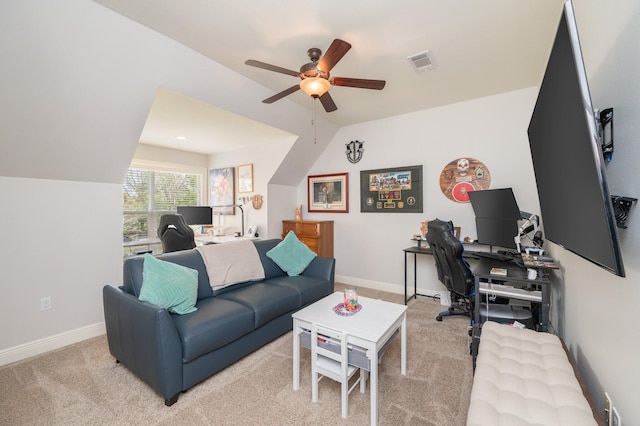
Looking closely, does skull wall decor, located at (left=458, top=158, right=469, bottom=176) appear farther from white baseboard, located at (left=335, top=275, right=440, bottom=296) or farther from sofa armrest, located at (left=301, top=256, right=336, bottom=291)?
sofa armrest, located at (left=301, top=256, right=336, bottom=291)

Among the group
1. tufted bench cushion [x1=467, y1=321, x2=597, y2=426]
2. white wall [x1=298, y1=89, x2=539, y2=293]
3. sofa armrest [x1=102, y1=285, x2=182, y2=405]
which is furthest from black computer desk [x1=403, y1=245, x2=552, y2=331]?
sofa armrest [x1=102, y1=285, x2=182, y2=405]

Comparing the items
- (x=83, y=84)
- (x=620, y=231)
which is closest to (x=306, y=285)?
(x=620, y=231)

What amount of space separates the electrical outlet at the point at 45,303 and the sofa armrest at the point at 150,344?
43.3 inches

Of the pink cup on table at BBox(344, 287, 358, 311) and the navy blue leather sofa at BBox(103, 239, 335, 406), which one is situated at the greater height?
the pink cup on table at BBox(344, 287, 358, 311)

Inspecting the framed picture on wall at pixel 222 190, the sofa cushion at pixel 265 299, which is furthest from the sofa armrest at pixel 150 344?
the framed picture on wall at pixel 222 190

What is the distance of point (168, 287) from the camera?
2.11 metres

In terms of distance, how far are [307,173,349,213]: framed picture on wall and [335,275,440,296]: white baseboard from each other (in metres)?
1.18

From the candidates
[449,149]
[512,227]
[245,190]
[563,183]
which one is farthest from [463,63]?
[245,190]

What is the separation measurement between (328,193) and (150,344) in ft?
11.5

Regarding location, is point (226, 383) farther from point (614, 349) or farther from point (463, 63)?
point (463, 63)

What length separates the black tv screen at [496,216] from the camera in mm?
2855

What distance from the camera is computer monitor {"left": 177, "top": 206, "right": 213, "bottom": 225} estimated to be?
16.1 ft

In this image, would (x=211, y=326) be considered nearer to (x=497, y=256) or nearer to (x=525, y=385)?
(x=525, y=385)

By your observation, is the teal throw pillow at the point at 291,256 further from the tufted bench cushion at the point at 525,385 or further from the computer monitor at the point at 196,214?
Result: the computer monitor at the point at 196,214
